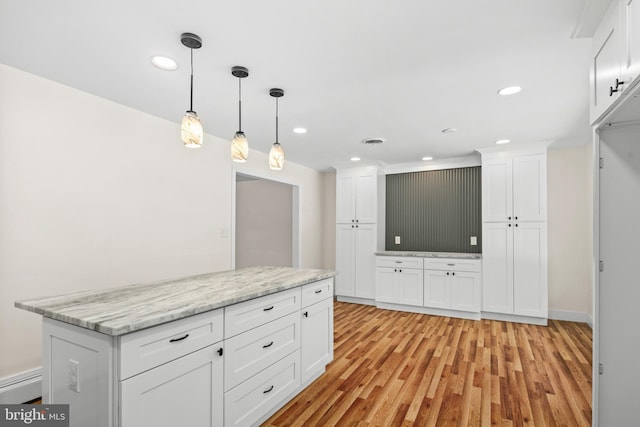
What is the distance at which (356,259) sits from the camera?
567 centimetres

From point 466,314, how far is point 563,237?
67.1 inches

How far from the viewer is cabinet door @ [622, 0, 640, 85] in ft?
4.32

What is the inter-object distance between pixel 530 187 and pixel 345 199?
2763 mm

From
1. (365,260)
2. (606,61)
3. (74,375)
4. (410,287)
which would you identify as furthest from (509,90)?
(365,260)

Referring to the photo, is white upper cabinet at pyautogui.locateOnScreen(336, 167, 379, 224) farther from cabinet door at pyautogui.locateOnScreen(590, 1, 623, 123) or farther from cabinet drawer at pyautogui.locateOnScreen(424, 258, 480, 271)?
cabinet door at pyautogui.locateOnScreen(590, 1, 623, 123)

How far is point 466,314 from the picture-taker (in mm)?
4625

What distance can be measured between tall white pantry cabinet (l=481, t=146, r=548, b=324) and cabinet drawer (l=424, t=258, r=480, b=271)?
13cm

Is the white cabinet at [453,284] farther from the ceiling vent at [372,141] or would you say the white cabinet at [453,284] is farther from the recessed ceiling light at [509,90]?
the recessed ceiling light at [509,90]

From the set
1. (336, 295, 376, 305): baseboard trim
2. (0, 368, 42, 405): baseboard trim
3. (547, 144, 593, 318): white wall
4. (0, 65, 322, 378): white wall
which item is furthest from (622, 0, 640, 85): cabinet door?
(336, 295, 376, 305): baseboard trim

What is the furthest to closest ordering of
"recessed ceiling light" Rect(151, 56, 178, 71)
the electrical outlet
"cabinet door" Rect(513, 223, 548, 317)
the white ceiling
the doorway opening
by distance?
the doorway opening, "cabinet door" Rect(513, 223, 548, 317), "recessed ceiling light" Rect(151, 56, 178, 71), the white ceiling, the electrical outlet

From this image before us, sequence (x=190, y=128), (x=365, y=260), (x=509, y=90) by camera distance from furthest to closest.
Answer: (x=365, y=260) < (x=509, y=90) < (x=190, y=128)

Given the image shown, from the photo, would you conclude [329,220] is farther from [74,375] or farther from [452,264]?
[74,375]

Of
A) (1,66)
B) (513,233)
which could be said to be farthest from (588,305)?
(1,66)

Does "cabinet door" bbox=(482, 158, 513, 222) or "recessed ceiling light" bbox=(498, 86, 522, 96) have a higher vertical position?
"recessed ceiling light" bbox=(498, 86, 522, 96)
